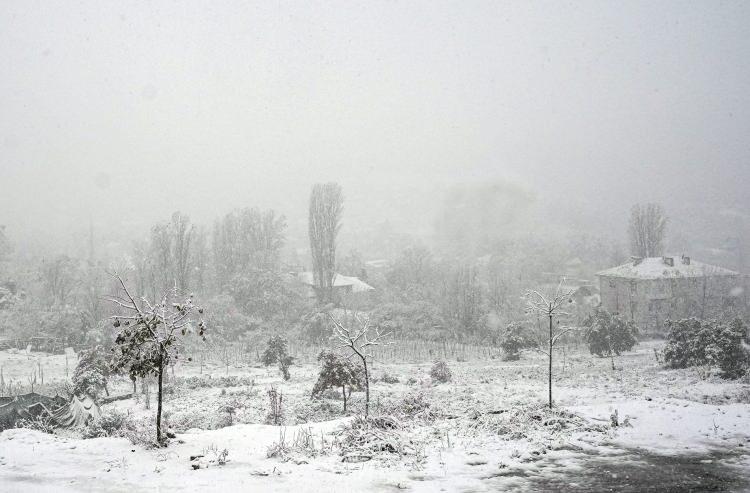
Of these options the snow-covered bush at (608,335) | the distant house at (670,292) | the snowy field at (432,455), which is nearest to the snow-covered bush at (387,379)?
the snowy field at (432,455)

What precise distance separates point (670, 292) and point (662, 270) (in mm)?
2252

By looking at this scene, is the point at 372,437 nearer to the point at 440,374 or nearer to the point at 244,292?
the point at 440,374

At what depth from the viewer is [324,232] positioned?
5194cm

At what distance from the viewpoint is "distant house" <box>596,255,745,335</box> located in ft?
145

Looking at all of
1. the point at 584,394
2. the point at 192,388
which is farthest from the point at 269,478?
the point at 192,388

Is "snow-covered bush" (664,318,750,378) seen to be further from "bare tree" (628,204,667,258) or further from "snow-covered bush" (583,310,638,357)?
"bare tree" (628,204,667,258)

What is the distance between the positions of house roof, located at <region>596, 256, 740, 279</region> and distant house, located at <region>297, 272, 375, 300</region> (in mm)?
27084

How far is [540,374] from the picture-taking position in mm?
26141

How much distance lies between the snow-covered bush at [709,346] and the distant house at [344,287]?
112ft

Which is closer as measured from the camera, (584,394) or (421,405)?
(421,405)

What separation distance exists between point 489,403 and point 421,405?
443cm

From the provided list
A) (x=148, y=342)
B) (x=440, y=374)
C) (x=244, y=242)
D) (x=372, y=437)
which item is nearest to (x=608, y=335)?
(x=440, y=374)

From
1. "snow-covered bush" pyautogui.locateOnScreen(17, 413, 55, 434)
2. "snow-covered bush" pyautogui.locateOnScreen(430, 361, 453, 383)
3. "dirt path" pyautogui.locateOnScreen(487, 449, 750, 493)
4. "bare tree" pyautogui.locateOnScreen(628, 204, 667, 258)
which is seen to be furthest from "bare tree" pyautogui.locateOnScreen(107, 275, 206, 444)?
"bare tree" pyautogui.locateOnScreen(628, 204, 667, 258)

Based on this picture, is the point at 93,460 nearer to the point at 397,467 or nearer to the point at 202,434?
the point at 202,434
